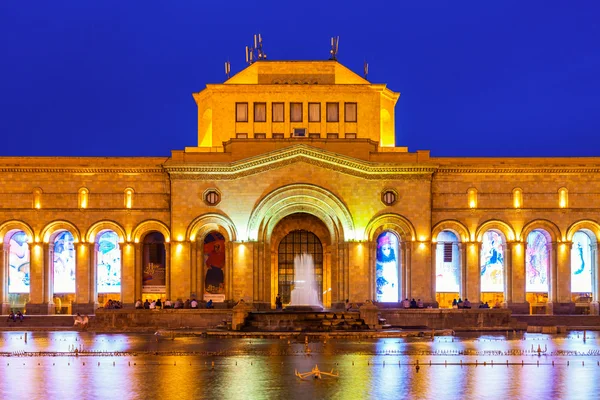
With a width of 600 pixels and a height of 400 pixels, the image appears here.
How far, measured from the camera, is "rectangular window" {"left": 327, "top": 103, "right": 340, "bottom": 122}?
5488cm

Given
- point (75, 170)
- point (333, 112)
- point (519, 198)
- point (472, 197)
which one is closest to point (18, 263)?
point (75, 170)

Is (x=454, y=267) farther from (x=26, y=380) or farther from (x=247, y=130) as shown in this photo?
(x=26, y=380)

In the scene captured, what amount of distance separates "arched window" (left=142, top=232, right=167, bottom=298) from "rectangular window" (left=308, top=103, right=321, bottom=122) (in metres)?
11.8

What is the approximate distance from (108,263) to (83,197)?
4.24 m

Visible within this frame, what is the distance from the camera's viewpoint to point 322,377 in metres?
22.2

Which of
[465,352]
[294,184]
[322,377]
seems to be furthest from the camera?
[294,184]

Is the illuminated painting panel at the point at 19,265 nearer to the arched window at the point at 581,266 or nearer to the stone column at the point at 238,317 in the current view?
the stone column at the point at 238,317

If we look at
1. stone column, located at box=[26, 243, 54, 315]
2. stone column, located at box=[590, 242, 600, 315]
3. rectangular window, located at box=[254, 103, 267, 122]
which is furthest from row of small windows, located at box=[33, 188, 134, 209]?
stone column, located at box=[590, 242, 600, 315]

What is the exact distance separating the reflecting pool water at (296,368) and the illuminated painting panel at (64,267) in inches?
642

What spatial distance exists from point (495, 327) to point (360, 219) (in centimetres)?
1079

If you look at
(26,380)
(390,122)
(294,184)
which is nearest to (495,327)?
(294,184)

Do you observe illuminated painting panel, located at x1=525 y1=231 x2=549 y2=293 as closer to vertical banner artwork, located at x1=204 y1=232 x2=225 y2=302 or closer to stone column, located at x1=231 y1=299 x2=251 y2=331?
vertical banner artwork, located at x1=204 y1=232 x2=225 y2=302

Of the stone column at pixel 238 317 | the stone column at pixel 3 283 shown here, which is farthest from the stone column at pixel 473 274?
the stone column at pixel 3 283

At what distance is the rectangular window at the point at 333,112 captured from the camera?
5488 cm
